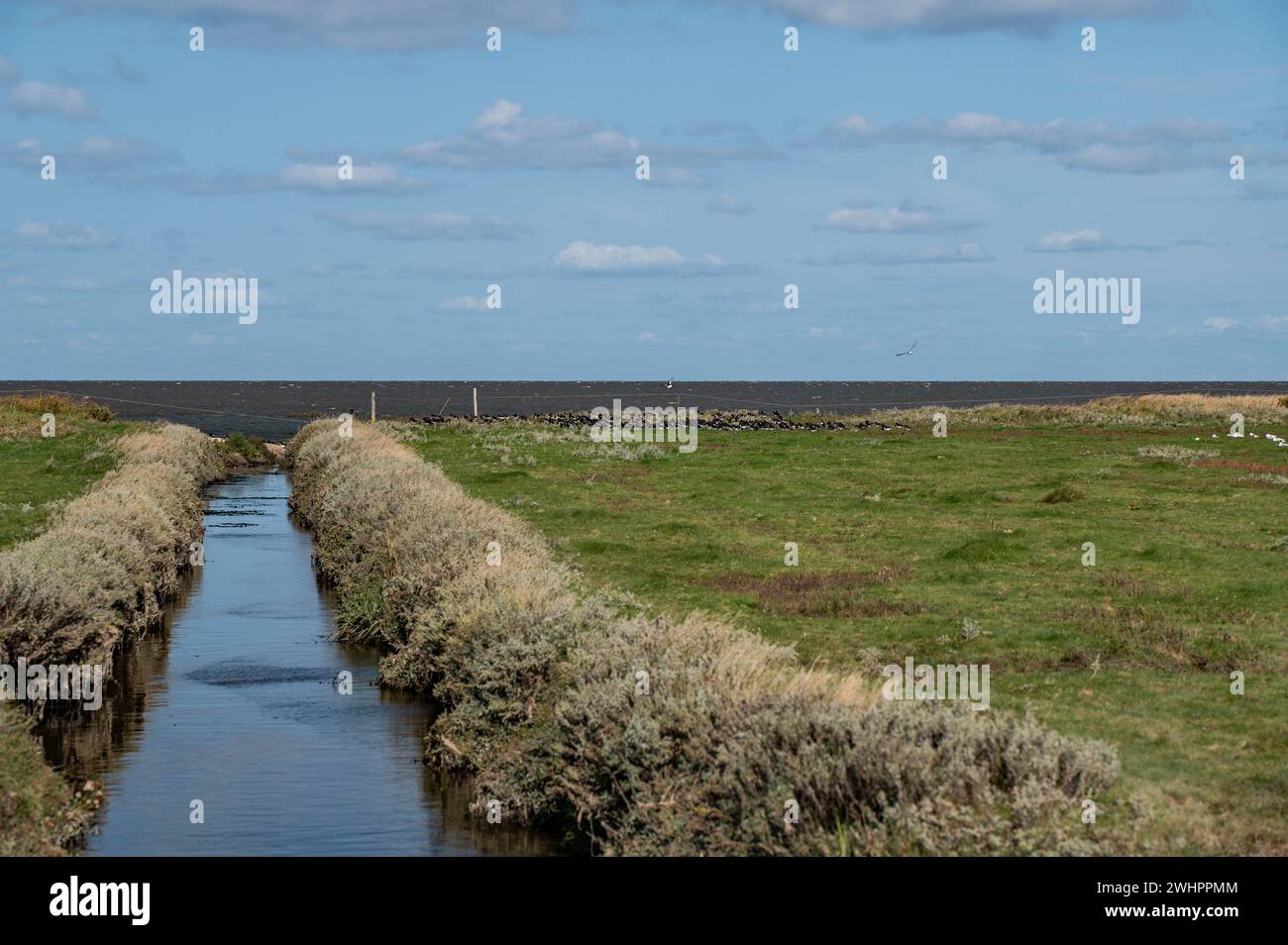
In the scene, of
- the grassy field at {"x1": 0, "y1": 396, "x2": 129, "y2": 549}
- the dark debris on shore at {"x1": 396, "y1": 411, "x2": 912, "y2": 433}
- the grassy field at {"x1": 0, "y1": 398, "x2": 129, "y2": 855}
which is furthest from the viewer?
the dark debris on shore at {"x1": 396, "y1": 411, "x2": 912, "y2": 433}

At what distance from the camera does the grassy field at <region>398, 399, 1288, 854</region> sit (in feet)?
48.3

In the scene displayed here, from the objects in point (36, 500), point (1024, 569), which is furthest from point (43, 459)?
point (1024, 569)

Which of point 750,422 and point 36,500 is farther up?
point 750,422

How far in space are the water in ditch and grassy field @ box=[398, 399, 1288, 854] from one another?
17.7 feet

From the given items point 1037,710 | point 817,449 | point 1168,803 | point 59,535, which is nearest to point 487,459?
point 817,449

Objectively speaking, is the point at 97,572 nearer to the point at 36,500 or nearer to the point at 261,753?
the point at 261,753

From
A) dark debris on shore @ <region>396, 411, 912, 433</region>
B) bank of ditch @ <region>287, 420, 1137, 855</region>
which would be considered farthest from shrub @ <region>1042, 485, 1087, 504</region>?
dark debris on shore @ <region>396, 411, 912, 433</region>

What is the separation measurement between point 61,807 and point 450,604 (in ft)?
20.8

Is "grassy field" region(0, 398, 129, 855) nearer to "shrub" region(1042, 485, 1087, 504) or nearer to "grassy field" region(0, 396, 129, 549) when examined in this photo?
"grassy field" region(0, 396, 129, 549)

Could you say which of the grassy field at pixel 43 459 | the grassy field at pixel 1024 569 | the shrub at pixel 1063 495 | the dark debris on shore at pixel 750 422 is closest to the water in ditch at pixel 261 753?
the grassy field at pixel 1024 569

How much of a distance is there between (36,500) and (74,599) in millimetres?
17916

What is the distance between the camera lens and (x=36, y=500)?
3509cm

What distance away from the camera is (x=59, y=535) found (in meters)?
→ 23.3
